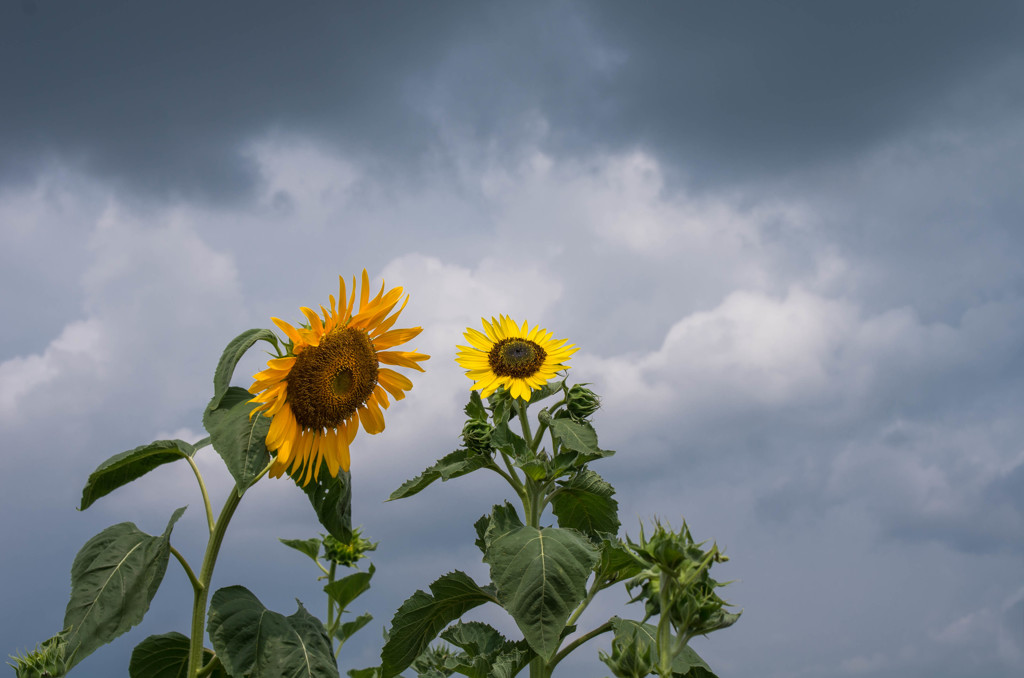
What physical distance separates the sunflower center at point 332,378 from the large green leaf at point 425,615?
1006 mm

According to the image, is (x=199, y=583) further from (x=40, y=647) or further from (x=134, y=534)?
(x=40, y=647)

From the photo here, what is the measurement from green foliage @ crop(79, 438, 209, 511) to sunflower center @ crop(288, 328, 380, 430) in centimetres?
44

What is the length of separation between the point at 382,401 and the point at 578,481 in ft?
3.32

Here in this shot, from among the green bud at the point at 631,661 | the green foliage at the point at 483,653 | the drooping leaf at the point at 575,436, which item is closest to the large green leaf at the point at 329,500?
the green foliage at the point at 483,653

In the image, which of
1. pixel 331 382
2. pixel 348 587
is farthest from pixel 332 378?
pixel 348 587

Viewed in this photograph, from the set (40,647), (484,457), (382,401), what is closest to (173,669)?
(40,647)

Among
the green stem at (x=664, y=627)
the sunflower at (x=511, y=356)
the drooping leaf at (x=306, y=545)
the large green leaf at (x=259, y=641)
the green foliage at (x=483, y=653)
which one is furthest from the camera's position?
the drooping leaf at (x=306, y=545)

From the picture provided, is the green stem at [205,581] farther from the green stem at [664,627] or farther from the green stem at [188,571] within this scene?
the green stem at [664,627]

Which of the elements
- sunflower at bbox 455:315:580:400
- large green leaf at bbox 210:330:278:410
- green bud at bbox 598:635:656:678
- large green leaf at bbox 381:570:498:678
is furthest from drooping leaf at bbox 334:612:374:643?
green bud at bbox 598:635:656:678

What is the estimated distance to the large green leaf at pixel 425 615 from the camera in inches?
149

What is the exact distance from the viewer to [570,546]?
3.31m

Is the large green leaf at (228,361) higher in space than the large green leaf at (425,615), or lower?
higher

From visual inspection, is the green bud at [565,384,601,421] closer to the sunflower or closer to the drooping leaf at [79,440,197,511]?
the sunflower

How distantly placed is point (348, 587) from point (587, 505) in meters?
1.48
